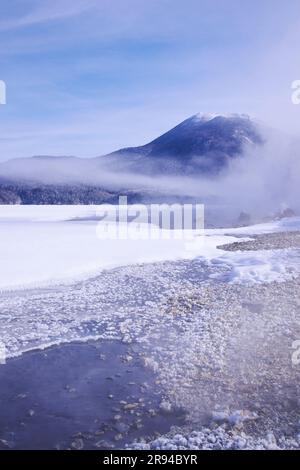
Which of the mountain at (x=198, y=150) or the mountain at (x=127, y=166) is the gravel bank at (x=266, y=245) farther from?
the mountain at (x=198, y=150)

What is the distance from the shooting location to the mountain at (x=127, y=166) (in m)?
108

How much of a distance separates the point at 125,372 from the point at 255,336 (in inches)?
125

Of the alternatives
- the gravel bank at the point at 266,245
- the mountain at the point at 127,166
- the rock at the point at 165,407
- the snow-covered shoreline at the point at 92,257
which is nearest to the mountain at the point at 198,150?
the mountain at the point at 127,166

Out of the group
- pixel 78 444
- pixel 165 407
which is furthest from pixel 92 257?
pixel 78 444

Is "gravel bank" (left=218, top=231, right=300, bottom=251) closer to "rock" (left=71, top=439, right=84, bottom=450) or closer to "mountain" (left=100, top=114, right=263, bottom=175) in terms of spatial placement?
"rock" (left=71, top=439, right=84, bottom=450)

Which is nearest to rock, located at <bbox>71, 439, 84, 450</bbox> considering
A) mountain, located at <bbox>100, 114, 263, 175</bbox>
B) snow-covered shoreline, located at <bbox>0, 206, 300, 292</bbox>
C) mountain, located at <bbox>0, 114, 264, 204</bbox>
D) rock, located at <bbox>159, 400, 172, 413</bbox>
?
rock, located at <bbox>159, 400, 172, 413</bbox>

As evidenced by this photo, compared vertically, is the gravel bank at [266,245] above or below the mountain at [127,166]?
below

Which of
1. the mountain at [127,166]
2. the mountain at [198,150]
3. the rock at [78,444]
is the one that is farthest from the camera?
the mountain at [198,150]

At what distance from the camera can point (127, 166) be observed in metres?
166

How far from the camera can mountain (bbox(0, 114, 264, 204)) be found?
354 ft

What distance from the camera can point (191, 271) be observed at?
16281 mm

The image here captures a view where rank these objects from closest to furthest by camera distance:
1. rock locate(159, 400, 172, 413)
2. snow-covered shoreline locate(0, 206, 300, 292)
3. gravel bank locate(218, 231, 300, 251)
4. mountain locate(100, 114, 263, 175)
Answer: rock locate(159, 400, 172, 413) < snow-covered shoreline locate(0, 206, 300, 292) < gravel bank locate(218, 231, 300, 251) < mountain locate(100, 114, 263, 175)
